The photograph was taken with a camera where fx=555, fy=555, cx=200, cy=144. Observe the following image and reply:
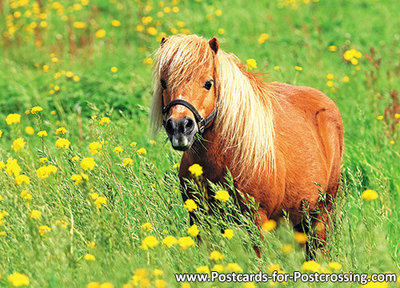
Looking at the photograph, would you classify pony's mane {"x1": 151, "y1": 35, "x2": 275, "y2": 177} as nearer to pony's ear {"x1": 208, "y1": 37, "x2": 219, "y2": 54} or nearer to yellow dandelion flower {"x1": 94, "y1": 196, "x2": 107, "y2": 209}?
pony's ear {"x1": 208, "y1": 37, "x2": 219, "y2": 54}

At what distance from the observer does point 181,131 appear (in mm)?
2963

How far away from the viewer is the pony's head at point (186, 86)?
9.75 feet

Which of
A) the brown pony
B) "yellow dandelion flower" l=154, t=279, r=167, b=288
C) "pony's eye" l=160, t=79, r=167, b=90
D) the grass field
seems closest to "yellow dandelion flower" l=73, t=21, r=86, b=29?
the grass field

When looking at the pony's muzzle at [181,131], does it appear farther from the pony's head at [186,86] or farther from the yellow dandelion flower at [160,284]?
the yellow dandelion flower at [160,284]

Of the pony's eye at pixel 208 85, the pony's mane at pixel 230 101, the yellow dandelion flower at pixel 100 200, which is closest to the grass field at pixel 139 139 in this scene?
the yellow dandelion flower at pixel 100 200

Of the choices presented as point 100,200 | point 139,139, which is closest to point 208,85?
point 100,200

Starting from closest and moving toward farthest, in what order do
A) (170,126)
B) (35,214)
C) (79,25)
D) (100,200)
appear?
(35,214) < (100,200) < (170,126) < (79,25)

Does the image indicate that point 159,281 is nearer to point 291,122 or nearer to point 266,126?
point 266,126

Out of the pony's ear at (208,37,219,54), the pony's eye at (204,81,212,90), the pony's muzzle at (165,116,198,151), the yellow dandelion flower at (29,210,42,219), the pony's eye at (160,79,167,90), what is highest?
the pony's ear at (208,37,219,54)

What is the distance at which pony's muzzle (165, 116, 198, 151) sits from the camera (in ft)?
9.61

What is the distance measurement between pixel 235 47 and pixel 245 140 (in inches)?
222

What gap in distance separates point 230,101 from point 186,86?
291 mm

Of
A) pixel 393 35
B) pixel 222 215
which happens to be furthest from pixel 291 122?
pixel 393 35

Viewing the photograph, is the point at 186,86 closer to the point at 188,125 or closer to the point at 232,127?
the point at 188,125
